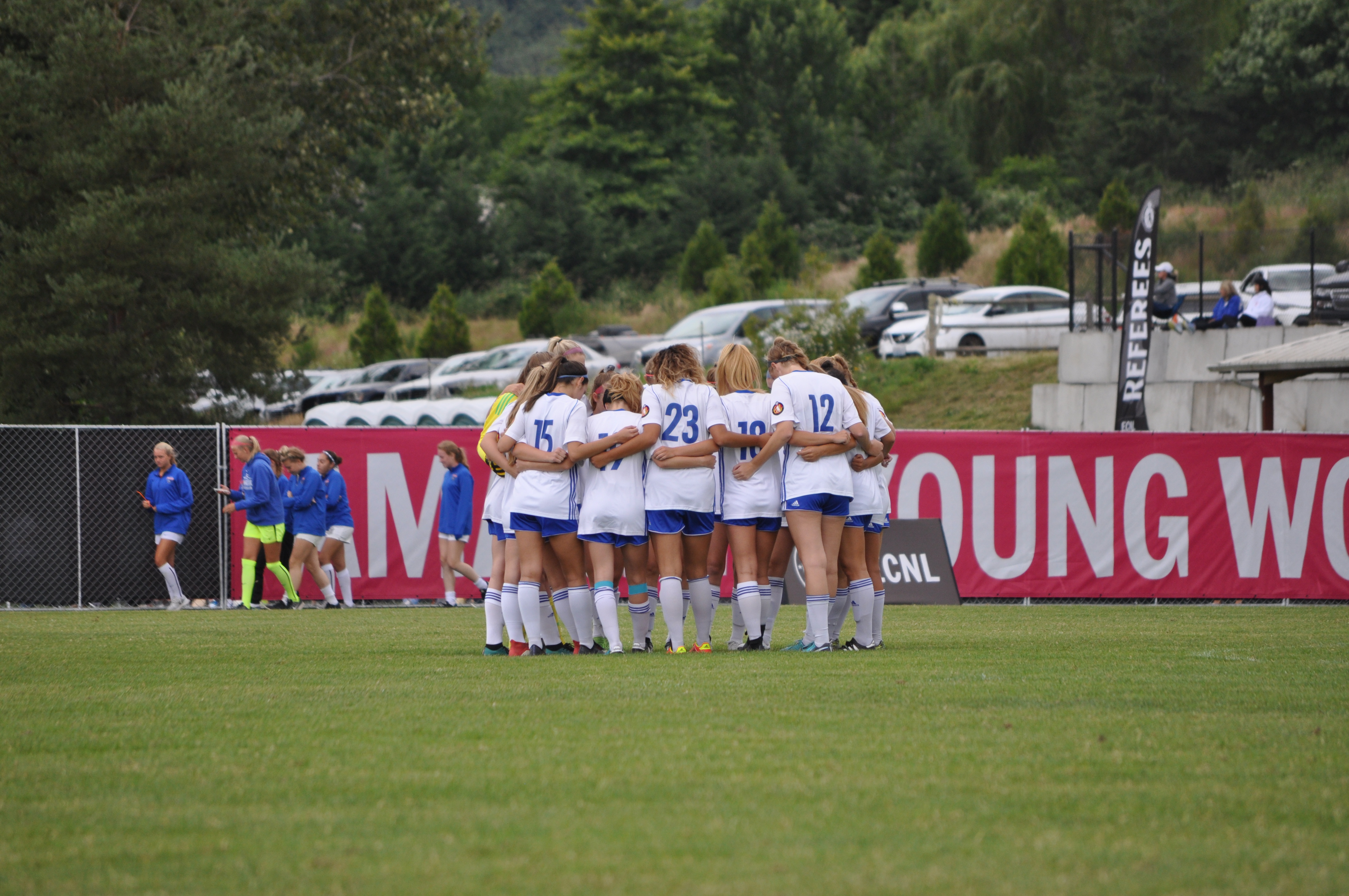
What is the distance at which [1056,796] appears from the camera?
4.91 m

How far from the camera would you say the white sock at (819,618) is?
9.34 metres

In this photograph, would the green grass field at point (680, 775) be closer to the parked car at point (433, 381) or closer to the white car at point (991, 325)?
the white car at point (991, 325)

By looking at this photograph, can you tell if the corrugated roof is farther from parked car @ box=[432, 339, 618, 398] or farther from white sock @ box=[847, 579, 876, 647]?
parked car @ box=[432, 339, 618, 398]

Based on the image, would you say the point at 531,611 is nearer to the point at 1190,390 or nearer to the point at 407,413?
the point at 1190,390

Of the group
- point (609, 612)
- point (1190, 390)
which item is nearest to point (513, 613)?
point (609, 612)

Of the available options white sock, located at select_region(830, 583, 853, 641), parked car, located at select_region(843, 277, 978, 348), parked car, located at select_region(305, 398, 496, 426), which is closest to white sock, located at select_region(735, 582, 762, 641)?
white sock, located at select_region(830, 583, 853, 641)

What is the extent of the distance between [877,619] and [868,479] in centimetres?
106

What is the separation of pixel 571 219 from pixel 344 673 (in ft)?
169

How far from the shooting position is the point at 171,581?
1634cm

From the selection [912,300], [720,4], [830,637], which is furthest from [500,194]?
[830,637]

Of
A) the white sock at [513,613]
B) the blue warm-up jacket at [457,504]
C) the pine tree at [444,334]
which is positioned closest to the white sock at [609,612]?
the white sock at [513,613]

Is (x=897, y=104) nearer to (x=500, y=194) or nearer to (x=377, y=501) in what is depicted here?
(x=500, y=194)

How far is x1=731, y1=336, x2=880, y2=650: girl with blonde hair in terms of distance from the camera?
9.17 meters

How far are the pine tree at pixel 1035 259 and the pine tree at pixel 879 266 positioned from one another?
11.8ft
